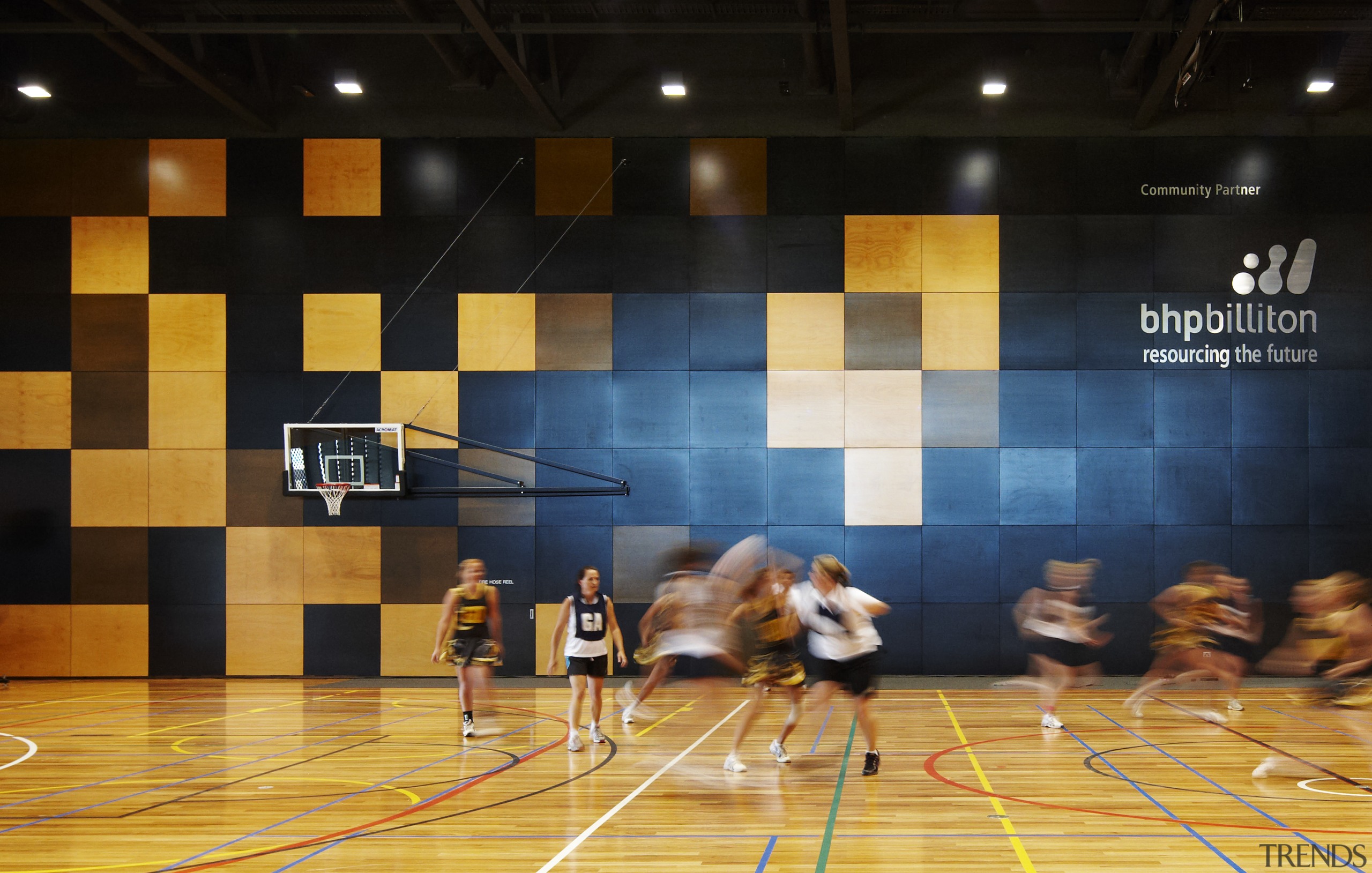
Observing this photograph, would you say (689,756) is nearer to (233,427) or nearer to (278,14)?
(233,427)

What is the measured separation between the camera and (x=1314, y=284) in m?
14.8

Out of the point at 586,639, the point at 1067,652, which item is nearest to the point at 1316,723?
the point at 1067,652

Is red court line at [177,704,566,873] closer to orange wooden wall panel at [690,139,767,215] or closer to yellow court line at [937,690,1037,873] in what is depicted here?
yellow court line at [937,690,1037,873]

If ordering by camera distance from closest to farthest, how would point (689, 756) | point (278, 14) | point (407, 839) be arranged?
1. point (407, 839)
2. point (689, 756)
3. point (278, 14)

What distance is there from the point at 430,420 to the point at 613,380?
9.57ft

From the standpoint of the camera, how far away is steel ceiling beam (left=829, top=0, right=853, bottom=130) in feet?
41.2

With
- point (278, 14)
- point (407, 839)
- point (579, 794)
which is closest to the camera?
point (407, 839)

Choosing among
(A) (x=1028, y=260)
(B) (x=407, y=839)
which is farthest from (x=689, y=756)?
(A) (x=1028, y=260)

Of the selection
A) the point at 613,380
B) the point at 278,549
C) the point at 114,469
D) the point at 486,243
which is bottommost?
the point at 278,549

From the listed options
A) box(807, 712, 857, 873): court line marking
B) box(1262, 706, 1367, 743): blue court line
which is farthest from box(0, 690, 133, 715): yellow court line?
box(1262, 706, 1367, 743): blue court line

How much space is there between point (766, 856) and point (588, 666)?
380cm

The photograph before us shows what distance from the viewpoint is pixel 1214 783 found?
7.83 metres

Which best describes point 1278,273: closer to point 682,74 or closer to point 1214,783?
point 682,74

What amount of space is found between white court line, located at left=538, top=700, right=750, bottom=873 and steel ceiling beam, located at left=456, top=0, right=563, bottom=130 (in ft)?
29.9
